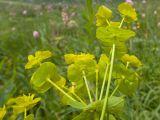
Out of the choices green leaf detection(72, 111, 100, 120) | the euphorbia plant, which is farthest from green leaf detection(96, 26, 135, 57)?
green leaf detection(72, 111, 100, 120)

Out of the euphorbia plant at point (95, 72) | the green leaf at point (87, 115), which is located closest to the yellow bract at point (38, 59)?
the euphorbia plant at point (95, 72)

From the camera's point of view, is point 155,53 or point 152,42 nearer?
point 155,53

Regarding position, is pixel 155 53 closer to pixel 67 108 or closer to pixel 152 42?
pixel 152 42

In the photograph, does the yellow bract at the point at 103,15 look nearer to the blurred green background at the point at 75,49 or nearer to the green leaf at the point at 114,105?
the blurred green background at the point at 75,49

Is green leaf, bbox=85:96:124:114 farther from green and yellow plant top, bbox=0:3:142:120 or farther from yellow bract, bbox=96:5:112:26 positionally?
yellow bract, bbox=96:5:112:26

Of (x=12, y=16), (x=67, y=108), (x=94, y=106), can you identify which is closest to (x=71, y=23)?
(x=67, y=108)

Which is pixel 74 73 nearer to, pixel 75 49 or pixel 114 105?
pixel 114 105

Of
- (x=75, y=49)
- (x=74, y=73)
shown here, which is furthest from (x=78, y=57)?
(x=75, y=49)
